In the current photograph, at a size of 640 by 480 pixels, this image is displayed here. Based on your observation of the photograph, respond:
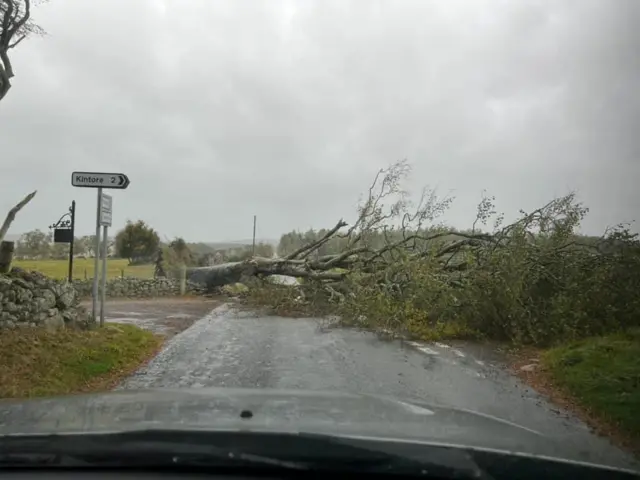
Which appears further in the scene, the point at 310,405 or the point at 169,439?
the point at 310,405

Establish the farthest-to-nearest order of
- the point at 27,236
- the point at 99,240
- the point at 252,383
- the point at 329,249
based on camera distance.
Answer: the point at 27,236 < the point at 329,249 < the point at 99,240 < the point at 252,383

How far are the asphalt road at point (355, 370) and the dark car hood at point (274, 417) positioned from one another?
8.28 ft

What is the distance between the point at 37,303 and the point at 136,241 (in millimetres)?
28646

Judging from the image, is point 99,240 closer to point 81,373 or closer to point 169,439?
point 81,373

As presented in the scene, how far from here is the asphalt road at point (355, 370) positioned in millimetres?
7621

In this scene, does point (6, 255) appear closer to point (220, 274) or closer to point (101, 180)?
point (101, 180)

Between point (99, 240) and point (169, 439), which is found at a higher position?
point (99, 240)

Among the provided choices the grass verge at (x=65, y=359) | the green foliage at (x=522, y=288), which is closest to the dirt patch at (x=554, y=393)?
the green foliage at (x=522, y=288)

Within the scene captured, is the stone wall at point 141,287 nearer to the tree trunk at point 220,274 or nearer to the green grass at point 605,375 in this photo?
the tree trunk at point 220,274

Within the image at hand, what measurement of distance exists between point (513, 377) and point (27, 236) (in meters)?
29.8

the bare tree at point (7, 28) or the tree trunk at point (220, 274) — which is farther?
the tree trunk at point (220, 274)

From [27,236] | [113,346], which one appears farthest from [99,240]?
[27,236]

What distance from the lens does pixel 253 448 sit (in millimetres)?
2957

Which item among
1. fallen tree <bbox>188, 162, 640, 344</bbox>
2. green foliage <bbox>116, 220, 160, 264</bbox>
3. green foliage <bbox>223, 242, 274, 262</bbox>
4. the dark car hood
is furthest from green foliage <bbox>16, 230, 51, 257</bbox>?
the dark car hood
